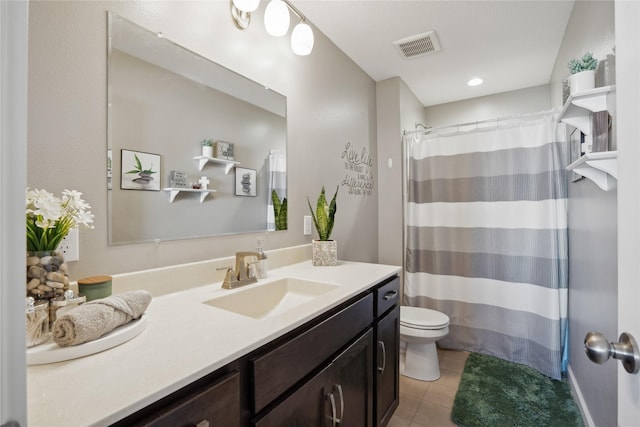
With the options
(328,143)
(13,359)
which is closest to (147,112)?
(13,359)

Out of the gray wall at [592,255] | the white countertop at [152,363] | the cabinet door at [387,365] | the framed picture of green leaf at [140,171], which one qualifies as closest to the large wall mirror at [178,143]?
the framed picture of green leaf at [140,171]

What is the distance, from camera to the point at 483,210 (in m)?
2.39

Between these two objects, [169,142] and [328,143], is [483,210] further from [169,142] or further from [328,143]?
[169,142]

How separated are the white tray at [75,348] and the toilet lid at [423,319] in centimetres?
170

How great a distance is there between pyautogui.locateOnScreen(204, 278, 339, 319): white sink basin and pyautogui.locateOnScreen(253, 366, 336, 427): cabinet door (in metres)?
0.33

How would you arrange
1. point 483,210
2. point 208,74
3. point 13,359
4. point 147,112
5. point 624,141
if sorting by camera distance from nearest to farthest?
point 13,359 < point 624,141 < point 147,112 < point 208,74 < point 483,210

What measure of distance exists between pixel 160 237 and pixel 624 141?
4.33 ft

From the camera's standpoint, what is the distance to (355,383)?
1.17m

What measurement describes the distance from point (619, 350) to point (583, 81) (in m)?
1.30

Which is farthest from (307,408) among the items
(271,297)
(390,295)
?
(390,295)

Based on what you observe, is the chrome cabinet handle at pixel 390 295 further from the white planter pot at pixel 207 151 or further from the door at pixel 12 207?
the door at pixel 12 207

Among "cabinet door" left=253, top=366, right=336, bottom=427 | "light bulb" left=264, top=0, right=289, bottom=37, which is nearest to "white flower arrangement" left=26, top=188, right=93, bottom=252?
"cabinet door" left=253, top=366, right=336, bottom=427

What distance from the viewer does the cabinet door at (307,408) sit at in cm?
78

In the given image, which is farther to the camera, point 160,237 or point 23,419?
point 160,237
